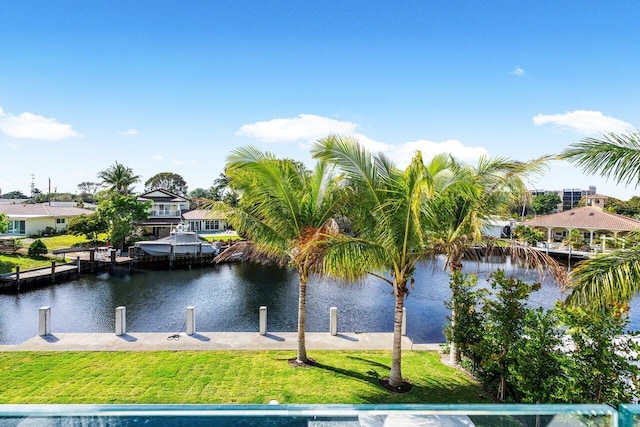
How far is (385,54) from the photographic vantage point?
715 inches

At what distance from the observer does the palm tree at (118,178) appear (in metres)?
55.3

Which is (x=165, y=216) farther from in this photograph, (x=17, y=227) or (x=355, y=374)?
(x=355, y=374)

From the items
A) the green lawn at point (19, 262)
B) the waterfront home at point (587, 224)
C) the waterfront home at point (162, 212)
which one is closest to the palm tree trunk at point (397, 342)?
the green lawn at point (19, 262)

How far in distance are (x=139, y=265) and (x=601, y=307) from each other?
34.7m

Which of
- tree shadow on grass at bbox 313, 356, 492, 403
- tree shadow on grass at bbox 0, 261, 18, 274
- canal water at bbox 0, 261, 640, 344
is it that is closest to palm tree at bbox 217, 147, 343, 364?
tree shadow on grass at bbox 313, 356, 492, 403

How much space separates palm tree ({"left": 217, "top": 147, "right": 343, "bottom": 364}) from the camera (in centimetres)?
980

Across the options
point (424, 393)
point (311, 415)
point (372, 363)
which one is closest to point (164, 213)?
point (372, 363)

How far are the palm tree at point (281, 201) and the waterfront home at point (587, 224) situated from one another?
38.1 m

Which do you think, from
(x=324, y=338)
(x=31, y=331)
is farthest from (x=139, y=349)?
(x=31, y=331)

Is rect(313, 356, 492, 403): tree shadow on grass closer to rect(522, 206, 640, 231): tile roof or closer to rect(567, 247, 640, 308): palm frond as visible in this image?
rect(567, 247, 640, 308): palm frond

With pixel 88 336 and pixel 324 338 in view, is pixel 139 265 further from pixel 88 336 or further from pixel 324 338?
pixel 324 338

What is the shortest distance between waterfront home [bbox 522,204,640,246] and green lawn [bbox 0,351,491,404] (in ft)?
121

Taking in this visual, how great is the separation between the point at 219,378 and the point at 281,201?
480cm

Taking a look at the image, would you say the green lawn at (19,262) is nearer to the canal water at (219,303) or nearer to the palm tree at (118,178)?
the canal water at (219,303)
